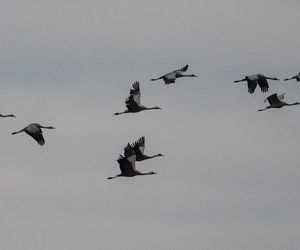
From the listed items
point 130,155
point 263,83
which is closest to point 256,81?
point 263,83

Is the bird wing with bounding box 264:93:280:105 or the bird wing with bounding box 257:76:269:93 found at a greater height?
the bird wing with bounding box 257:76:269:93

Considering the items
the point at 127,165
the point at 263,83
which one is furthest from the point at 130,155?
the point at 263,83

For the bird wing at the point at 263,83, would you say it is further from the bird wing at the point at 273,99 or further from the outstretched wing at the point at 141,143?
the outstretched wing at the point at 141,143

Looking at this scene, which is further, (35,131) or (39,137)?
(35,131)

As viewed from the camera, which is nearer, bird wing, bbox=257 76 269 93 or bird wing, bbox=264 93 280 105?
bird wing, bbox=257 76 269 93

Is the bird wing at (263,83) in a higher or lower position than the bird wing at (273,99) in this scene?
higher

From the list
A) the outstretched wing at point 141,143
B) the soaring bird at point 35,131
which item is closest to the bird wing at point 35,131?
the soaring bird at point 35,131

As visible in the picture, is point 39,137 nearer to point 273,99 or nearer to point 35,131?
point 35,131

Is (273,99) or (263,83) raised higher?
(263,83)

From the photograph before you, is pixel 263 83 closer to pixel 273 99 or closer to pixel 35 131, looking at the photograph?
pixel 273 99

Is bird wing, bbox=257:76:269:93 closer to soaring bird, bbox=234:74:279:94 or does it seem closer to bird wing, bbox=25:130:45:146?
soaring bird, bbox=234:74:279:94

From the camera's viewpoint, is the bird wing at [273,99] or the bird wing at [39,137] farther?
the bird wing at [273,99]

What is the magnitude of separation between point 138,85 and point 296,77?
33.2 feet

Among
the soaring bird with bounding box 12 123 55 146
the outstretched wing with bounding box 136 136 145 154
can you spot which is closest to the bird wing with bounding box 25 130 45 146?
the soaring bird with bounding box 12 123 55 146
